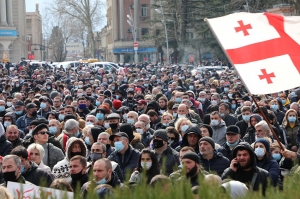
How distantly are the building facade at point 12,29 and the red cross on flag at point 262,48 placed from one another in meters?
82.5

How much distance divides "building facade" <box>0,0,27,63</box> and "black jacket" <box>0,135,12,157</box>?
79.7 m

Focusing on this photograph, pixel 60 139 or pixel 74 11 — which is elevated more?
pixel 74 11

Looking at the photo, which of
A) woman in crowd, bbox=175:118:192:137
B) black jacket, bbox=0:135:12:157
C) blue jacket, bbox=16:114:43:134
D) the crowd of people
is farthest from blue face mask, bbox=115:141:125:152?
blue jacket, bbox=16:114:43:134

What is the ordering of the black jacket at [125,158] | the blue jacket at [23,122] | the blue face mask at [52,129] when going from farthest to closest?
the blue jacket at [23,122] → the blue face mask at [52,129] → the black jacket at [125,158]

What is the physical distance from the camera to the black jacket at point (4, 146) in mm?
10414

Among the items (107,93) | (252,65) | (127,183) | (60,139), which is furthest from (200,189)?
(107,93)

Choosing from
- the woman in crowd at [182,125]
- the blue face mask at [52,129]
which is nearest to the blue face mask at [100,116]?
the blue face mask at [52,129]

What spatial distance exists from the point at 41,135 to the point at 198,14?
Answer: 58.8m

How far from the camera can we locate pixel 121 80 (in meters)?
33.9

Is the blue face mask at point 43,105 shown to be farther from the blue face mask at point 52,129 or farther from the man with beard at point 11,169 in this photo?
the man with beard at point 11,169

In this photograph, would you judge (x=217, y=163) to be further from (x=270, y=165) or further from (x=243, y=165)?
(x=243, y=165)

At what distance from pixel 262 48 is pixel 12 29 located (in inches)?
3381

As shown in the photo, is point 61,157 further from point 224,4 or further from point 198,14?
point 198,14

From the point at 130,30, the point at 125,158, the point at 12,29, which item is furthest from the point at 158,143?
the point at 130,30
